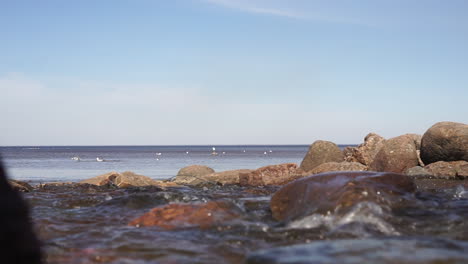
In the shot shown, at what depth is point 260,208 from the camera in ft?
25.5

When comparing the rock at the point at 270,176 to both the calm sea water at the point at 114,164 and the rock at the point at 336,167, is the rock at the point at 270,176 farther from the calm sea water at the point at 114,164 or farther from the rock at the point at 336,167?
the calm sea water at the point at 114,164

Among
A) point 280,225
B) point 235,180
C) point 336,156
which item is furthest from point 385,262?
point 336,156

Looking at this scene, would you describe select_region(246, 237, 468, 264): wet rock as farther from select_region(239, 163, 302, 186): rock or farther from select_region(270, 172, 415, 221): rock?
select_region(239, 163, 302, 186): rock

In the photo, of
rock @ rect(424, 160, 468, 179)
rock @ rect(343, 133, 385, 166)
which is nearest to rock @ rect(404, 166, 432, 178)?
rock @ rect(424, 160, 468, 179)

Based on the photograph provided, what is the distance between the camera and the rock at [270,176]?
15051mm

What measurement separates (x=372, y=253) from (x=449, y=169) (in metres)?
14.9

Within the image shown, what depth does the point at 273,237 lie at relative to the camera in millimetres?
5270

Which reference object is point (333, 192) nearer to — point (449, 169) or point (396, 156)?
point (449, 169)

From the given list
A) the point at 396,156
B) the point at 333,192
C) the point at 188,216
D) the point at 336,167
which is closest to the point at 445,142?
the point at 396,156

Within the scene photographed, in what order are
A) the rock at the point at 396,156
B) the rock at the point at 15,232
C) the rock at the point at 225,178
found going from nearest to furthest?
the rock at the point at 15,232 → the rock at the point at 225,178 → the rock at the point at 396,156

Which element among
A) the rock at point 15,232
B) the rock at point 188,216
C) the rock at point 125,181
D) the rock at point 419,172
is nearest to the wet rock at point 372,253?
the rock at point 15,232

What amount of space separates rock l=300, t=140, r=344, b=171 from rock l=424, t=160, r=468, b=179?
14.7ft

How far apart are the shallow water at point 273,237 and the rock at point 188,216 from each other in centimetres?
Result: 18

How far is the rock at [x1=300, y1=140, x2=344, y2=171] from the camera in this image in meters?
20.5
